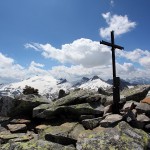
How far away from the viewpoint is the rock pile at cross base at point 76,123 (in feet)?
39.5

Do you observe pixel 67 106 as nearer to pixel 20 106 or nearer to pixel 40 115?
pixel 40 115

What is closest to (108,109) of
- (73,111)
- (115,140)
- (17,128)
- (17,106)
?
(73,111)

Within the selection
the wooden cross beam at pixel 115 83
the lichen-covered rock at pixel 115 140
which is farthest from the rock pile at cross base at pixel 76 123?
the wooden cross beam at pixel 115 83

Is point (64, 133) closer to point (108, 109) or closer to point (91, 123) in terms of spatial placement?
point (91, 123)

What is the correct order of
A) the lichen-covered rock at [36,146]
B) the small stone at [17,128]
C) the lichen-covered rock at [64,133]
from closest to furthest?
1. the lichen-covered rock at [36,146]
2. the lichen-covered rock at [64,133]
3. the small stone at [17,128]

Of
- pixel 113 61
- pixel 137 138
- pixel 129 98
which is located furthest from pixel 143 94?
pixel 137 138

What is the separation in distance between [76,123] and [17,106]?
670 cm

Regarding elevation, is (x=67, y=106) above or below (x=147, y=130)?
above

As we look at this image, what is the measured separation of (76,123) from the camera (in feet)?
55.0

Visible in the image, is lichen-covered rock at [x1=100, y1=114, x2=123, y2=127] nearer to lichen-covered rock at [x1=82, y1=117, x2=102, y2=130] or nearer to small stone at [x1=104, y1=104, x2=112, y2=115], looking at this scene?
lichen-covered rock at [x1=82, y1=117, x2=102, y2=130]

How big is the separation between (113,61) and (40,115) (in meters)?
7.16

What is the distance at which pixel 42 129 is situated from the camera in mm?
16906

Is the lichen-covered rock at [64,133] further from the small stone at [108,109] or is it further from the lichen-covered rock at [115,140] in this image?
the small stone at [108,109]

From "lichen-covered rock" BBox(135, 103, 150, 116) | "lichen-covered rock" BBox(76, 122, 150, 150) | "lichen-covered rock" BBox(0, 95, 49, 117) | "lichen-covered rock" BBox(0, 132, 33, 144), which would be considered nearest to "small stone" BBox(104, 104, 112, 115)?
"lichen-covered rock" BBox(135, 103, 150, 116)
